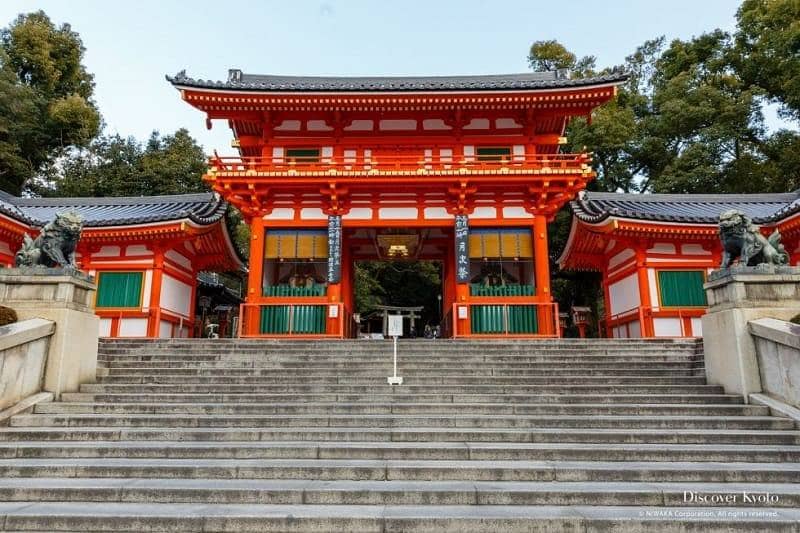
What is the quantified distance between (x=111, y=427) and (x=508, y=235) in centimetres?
1141

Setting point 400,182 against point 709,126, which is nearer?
point 400,182

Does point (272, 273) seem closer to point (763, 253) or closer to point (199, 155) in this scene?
point (763, 253)

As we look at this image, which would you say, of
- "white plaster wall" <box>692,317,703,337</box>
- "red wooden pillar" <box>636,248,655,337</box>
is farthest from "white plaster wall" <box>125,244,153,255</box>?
"white plaster wall" <box>692,317,703,337</box>

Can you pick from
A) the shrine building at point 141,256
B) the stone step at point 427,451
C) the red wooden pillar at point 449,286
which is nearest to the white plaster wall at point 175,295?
the shrine building at point 141,256

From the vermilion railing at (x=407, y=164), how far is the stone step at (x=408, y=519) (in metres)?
10.9

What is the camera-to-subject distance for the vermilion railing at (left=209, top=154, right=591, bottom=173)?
46.0 ft

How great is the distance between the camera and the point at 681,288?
14539 millimetres

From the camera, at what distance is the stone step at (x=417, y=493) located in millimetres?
4461

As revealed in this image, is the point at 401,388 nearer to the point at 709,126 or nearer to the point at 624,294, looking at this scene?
the point at 624,294

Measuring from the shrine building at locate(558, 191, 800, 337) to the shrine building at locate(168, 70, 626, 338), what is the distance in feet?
5.88

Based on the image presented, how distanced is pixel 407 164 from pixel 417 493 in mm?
11158

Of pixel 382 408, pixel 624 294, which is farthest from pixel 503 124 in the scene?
pixel 382 408

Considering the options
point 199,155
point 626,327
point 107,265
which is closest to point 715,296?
point 626,327

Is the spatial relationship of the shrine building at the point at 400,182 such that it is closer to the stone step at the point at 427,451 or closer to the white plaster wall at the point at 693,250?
the white plaster wall at the point at 693,250
